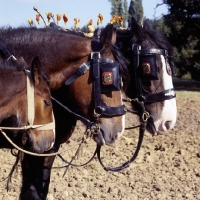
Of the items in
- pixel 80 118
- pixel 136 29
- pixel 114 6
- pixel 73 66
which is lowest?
pixel 80 118

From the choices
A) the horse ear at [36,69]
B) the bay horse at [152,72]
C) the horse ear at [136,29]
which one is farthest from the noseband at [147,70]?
the horse ear at [36,69]

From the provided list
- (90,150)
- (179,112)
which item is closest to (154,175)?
(90,150)

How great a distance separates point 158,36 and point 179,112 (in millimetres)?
6306

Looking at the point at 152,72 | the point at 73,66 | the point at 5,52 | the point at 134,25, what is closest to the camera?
the point at 5,52

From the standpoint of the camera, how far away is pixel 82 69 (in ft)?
12.6

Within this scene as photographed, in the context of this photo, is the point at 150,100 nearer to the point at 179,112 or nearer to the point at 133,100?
the point at 133,100

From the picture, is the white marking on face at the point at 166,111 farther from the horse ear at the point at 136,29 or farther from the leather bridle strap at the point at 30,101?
the leather bridle strap at the point at 30,101

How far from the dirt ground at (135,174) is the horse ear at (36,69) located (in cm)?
204

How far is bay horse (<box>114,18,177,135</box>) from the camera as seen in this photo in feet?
14.6

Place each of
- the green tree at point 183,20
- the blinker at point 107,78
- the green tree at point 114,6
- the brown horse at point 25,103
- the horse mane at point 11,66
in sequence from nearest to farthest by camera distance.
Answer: the brown horse at point 25,103
the horse mane at point 11,66
the blinker at point 107,78
the green tree at point 183,20
the green tree at point 114,6

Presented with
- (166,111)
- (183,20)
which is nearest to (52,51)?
(166,111)

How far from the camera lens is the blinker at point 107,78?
382 cm

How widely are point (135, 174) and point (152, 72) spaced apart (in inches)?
97.4

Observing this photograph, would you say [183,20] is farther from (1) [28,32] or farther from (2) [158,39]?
(1) [28,32]
